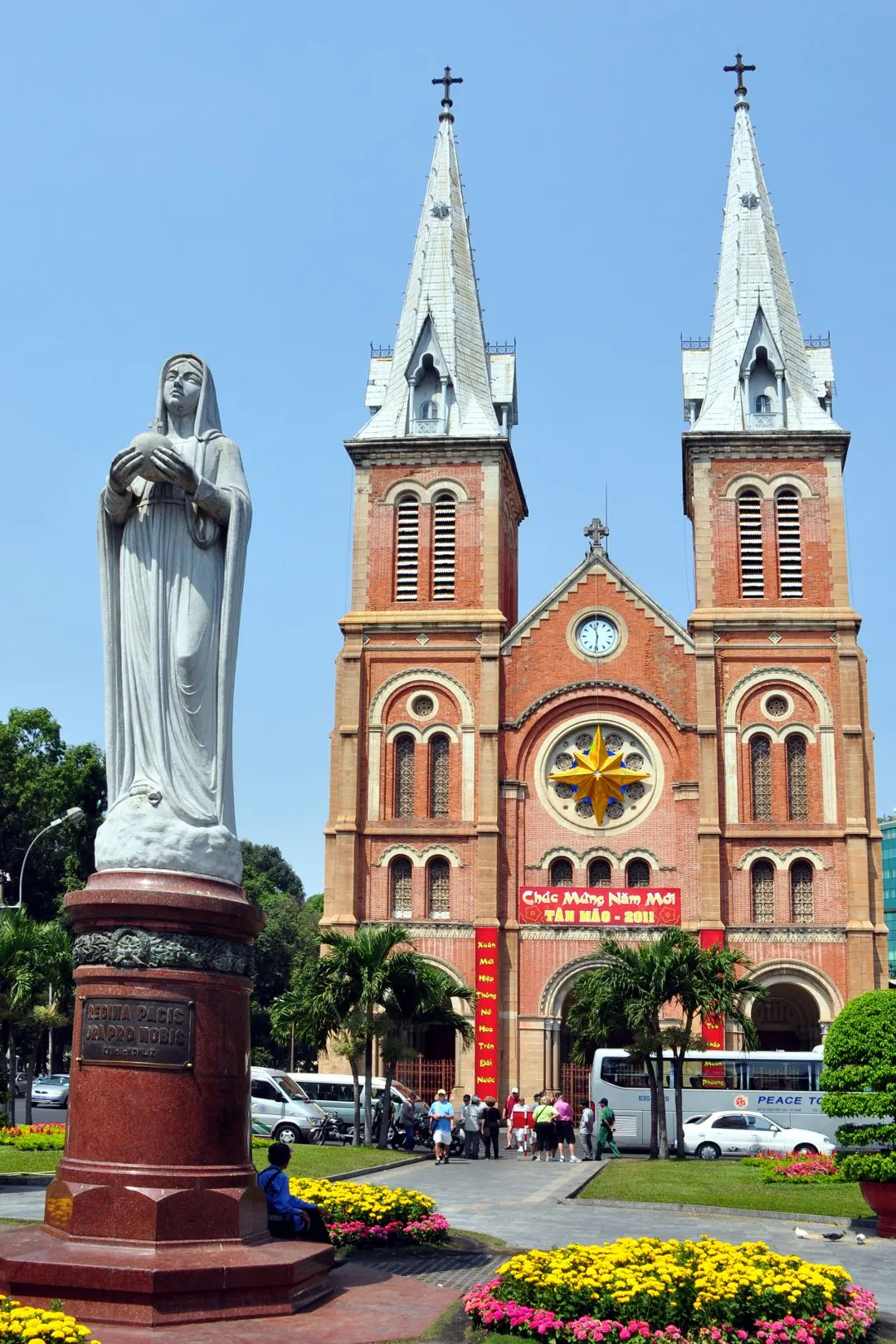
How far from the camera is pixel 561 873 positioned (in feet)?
149

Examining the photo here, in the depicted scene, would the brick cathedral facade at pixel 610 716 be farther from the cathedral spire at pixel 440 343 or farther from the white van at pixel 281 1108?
the white van at pixel 281 1108

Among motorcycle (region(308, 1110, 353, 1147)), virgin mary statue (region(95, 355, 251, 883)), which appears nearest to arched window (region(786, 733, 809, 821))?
motorcycle (region(308, 1110, 353, 1147))

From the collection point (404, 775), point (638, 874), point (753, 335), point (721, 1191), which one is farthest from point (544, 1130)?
point (753, 335)

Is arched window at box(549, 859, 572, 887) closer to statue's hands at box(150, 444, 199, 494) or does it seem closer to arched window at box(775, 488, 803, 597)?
arched window at box(775, 488, 803, 597)

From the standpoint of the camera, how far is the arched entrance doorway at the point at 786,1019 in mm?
→ 44312

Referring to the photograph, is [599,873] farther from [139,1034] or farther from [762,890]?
[139,1034]

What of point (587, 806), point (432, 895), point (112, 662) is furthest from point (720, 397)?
point (112, 662)

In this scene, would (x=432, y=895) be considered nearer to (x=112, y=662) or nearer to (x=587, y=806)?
(x=587, y=806)

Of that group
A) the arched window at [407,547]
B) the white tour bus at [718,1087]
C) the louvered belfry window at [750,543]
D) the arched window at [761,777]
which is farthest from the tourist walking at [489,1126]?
the louvered belfry window at [750,543]

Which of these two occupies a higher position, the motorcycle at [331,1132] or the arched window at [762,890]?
the arched window at [762,890]

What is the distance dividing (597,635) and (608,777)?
15.5 ft

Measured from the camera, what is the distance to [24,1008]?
2995 centimetres

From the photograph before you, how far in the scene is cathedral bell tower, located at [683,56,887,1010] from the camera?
43.6m

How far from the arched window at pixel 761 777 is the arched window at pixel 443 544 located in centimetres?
1056
